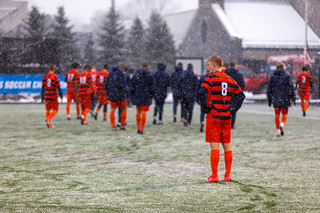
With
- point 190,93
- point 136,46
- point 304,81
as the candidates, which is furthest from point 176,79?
point 136,46

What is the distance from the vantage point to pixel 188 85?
55.8ft

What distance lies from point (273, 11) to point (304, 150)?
4497cm

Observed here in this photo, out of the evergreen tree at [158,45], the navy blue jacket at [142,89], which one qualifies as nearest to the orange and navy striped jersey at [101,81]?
the navy blue jacket at [142,89]

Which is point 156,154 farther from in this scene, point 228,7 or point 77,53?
point 228,7

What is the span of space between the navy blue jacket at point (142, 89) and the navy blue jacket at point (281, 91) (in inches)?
127

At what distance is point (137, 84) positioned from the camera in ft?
48.5

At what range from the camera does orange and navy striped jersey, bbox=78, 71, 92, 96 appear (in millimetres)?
17595

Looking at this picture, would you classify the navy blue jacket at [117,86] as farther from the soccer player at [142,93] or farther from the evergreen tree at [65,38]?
the evergreen tree at [65,38]

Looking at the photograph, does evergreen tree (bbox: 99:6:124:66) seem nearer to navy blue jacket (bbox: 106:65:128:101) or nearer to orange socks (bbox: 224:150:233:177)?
navy blue jacket (bbox: 106:65:128:101)

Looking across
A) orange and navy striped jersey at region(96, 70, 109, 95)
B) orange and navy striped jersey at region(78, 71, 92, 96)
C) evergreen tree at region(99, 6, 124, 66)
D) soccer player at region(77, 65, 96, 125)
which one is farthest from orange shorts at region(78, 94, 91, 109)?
evergreen tree at region(99, 6, 124, 66)

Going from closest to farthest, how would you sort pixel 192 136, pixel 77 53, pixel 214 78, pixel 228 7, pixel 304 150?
1. pixel 214 78
2. pixel 304 150
3. pixel 192 136
4. pixel 77 53
5. pixel 228 7

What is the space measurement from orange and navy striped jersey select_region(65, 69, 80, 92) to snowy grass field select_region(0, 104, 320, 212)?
13.2ft

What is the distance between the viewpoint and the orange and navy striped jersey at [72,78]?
1885 centimetres

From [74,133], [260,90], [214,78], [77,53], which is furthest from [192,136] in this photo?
[77,53]
